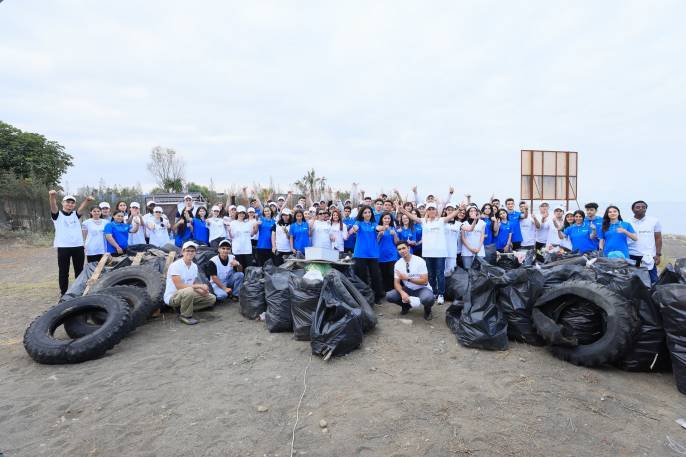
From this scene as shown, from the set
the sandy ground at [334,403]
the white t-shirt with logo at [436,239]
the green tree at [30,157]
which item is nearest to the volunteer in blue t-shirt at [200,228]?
the sandy ground at [334,403]

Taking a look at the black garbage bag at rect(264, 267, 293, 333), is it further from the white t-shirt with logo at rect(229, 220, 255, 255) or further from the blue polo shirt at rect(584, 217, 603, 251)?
the blue polo shirt at rect(584, 217, 603, 251)

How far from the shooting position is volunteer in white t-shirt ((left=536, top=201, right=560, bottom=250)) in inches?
287

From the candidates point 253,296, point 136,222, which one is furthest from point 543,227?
point 136,222

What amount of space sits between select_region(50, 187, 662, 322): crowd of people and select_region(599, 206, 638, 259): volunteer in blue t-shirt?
0.01 m

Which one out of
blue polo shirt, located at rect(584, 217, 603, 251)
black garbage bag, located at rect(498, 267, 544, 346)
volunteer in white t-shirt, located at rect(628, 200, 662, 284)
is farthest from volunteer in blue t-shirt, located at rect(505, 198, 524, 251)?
black garbage bag, located at rect(498, 267, 544, 346)

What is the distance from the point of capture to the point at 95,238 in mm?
6281

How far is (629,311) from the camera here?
3504 millimetres

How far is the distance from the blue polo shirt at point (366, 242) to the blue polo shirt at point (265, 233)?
5.86 feet

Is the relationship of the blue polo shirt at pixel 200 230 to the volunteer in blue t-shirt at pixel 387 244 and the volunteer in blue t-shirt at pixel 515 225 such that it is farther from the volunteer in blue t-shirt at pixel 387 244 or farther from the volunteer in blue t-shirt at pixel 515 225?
the volunteer in blue t-shirt at pixel 515 225

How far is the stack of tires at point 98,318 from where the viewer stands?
4.07 meters

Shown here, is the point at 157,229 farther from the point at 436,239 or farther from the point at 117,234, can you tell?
the point at 436,239

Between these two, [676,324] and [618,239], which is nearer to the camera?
[676,324]

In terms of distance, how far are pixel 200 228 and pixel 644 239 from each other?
725cm

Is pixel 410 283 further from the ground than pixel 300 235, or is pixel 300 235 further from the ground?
pixel 300 235
